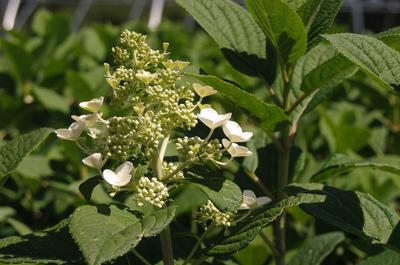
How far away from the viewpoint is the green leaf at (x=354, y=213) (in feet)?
4.33

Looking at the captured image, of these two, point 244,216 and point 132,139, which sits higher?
point 132,139

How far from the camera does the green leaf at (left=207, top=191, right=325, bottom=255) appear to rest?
1.20 meters

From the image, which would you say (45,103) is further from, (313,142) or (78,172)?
(313,142)

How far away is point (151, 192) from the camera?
1.12 m

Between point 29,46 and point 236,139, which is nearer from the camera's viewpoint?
point 236,139

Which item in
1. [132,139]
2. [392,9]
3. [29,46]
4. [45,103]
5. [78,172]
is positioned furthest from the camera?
[392,9]

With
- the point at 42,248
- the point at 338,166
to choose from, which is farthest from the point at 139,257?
the point at 338,166

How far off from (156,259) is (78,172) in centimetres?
109

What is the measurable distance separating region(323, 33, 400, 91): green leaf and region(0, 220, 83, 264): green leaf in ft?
1.96

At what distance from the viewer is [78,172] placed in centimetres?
240

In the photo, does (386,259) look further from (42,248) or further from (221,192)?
(42,248)

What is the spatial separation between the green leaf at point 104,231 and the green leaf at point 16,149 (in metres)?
0.38

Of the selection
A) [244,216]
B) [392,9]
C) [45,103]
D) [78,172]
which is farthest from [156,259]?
[392,9]

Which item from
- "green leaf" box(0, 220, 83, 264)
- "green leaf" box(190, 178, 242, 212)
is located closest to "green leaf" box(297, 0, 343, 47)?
"green leaf" box(190, 178, 242, 212)
